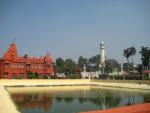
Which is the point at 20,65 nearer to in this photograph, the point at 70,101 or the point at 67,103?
the point at 70,101

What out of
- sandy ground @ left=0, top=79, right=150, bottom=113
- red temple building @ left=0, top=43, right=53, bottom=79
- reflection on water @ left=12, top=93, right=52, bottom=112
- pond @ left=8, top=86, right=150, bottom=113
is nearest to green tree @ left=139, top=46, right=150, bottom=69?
sandy ground @ left=0, top=79, right=150, bottom=113

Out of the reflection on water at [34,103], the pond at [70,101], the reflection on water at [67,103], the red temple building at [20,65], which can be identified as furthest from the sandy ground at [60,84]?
the reflection on water at [34,103]

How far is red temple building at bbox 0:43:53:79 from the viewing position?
5931cm

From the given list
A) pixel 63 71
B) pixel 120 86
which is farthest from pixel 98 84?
pixel 63 71

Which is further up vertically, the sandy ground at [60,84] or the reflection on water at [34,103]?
the sandy ground at [60,84]

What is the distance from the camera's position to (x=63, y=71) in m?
90.7

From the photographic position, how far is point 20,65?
61.9 metres

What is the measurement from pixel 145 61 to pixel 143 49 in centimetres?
308

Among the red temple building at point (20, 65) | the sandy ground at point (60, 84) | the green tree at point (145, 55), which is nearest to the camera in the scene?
the sandy ground at point (60, 84)

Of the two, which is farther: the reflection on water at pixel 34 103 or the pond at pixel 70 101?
the reflection on water at pixel 34 103

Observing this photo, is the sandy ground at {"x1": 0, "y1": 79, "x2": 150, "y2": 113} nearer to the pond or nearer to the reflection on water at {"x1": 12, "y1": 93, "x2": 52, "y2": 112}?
the pond

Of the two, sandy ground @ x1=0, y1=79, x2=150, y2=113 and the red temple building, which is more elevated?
the red temple building

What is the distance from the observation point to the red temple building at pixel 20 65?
195ft

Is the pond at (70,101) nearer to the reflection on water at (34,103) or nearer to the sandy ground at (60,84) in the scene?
the reflection on water at (34,103)
